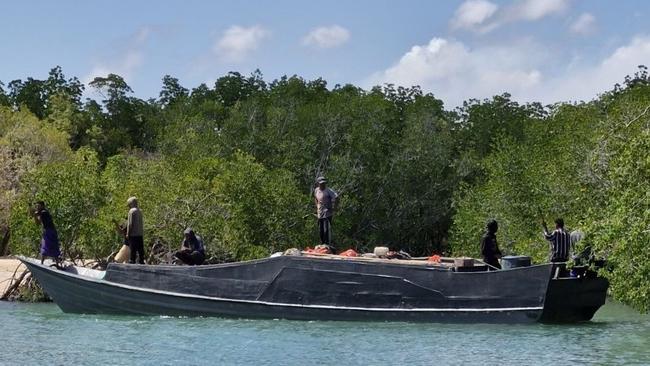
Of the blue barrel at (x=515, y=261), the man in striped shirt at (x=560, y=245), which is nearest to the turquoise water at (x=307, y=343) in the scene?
the blue barrel at (x=515, y=261)


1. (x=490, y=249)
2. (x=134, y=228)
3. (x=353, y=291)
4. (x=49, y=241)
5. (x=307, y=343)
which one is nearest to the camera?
(x=307, y=343)

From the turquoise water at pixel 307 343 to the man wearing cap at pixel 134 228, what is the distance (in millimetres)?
1307

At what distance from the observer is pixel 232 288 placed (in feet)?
65.8

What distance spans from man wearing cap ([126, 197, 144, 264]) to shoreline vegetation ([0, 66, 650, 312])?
21.3 ft

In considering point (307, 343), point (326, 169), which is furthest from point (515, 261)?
point (326, 169)

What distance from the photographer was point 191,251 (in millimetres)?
20781

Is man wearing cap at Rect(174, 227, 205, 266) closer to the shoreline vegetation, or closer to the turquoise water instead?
the turquoise water

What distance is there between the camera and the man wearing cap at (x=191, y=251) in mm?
20766

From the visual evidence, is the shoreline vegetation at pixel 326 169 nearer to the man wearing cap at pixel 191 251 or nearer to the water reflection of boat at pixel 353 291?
the water reflection of boat at pixel 353 291

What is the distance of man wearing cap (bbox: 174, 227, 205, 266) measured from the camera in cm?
2077

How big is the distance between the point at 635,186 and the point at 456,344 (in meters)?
3.60

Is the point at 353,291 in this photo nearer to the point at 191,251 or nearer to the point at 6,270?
the point at 191,251

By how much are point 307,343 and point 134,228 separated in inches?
188

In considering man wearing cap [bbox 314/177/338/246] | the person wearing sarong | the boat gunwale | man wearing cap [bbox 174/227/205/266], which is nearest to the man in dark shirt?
the boat gunwale
